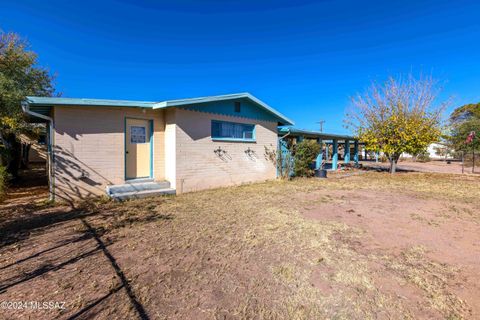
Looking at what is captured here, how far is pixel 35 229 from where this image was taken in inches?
167

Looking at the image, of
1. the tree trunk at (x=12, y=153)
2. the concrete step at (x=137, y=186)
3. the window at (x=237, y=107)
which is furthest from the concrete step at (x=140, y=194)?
the tree trunk at (x=12, y=153)

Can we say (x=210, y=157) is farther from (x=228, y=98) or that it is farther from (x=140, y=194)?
(x=140, y=194)

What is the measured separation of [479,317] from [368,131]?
14551 mm

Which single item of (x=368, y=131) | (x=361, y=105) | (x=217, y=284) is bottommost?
(x=217, y=284)

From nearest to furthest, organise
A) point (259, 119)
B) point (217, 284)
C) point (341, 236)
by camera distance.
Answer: point (217, 284)
point (341, 236)
point (259, 119)

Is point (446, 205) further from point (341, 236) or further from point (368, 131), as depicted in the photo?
point (368, 131)

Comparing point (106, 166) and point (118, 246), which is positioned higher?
point (106, 166)

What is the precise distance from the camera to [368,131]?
1476cm

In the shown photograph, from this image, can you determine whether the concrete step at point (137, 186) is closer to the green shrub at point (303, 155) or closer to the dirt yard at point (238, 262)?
the dirt yard at point (238, 262)

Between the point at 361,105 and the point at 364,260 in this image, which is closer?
the point at 364,260

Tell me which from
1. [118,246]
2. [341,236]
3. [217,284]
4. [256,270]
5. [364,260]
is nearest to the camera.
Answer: [217,284]

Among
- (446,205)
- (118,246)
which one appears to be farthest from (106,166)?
(446,205)

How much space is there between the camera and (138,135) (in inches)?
299

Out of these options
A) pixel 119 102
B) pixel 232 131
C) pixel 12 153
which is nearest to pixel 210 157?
pixel 232 131
